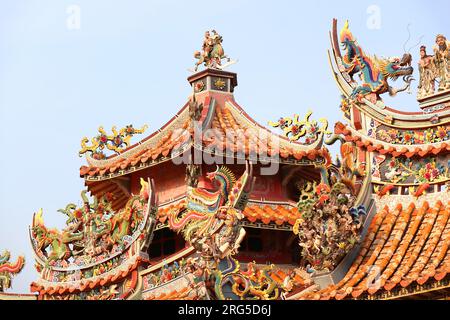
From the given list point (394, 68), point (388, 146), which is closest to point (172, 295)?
point (388, 146)

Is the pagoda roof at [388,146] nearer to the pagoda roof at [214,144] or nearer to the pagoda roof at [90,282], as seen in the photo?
the pagoda roof at [214,144]

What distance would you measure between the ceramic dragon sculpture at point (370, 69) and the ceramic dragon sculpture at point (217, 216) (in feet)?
12.5

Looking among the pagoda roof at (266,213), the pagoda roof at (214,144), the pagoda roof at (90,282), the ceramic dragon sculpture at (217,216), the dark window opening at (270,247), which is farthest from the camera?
the pagoda roof at (214,144)

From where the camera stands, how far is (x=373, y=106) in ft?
77.2

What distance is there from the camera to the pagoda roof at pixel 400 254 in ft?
66.6

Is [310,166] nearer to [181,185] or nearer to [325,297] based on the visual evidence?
[181,185]

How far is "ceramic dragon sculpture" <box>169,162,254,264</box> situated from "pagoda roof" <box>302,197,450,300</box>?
2126 mm

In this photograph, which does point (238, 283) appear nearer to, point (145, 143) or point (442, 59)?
point (442, 59)

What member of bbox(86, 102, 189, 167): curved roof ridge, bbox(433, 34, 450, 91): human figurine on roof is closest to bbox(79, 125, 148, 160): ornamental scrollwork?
bbox(86, 102, 189, 167): curved roof ridge

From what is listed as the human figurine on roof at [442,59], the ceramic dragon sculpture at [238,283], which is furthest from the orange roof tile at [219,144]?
the ceramic dragon sculpture at [238,283]

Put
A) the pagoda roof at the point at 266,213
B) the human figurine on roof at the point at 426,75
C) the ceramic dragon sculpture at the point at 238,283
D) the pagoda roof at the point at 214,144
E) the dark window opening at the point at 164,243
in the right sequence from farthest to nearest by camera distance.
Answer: the dark window opening at the point at 164,243 → the pagoda roof at the point at 214,144 → the pagoda roof at the point at 266,213 → the human figurine on roof at the point at 426,75 → the ceramic dragon sculpture at the point at 238,283

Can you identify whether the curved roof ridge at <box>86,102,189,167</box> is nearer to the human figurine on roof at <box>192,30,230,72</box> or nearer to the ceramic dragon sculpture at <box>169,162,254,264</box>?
the human figurine on roof at <box>192,30,230,72</box>
